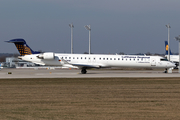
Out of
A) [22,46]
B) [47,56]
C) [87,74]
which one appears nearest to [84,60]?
[87,74]

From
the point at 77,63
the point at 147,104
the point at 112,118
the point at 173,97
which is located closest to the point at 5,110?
the point at 112,118

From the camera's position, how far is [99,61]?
40.2 metres

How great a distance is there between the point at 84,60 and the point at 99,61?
2.21 m

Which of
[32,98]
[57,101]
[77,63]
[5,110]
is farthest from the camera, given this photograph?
[77,63]

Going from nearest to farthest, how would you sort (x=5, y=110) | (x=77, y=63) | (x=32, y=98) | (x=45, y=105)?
(x=5, y=110) < (x=45, y=105) < (x=32, y=98) < (x=77, y=63)

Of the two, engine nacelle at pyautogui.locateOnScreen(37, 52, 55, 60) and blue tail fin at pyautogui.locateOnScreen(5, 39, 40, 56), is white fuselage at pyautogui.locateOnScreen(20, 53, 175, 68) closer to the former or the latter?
engine nacelle at pyautogui.locateOnScreen(37, 52, 55, 60)

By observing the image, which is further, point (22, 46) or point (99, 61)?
point (22, 46)

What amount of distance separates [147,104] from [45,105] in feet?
16.3

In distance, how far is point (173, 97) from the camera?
15867mm

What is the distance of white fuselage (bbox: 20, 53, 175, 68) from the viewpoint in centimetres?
3966

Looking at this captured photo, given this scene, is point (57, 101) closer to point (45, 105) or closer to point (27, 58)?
point (45, 105)

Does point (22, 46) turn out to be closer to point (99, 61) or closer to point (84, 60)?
point (84, 60)

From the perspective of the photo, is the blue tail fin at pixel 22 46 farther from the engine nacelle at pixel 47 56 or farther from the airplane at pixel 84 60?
the engine nacelle at pixel 47 56

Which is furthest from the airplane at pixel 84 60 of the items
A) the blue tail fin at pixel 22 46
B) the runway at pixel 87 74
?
the runway at pixel 87 74
